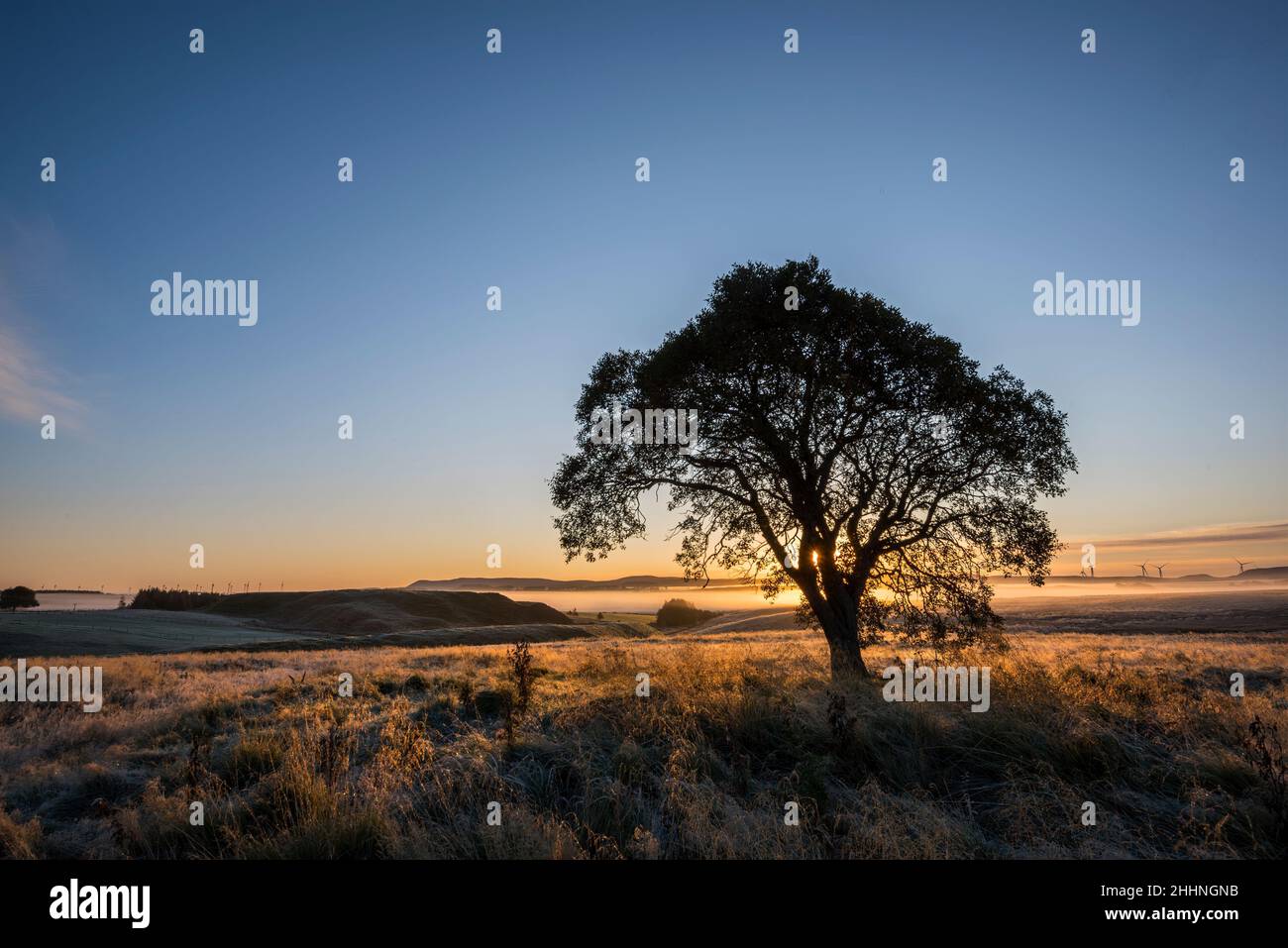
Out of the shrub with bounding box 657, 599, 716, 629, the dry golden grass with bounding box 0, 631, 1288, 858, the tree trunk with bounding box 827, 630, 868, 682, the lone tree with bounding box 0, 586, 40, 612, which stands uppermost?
the dry golden grass with bounding box 0, 631, 1288, 858

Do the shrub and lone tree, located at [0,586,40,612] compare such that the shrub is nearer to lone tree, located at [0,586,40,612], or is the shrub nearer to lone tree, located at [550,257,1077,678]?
lone tree, located at [550,257,1077,678]

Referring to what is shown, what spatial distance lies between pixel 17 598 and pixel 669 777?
112 meters

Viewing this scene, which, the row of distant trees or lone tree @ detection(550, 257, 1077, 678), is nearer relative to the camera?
lone tree @ detection(550, 257, 1077, 678)

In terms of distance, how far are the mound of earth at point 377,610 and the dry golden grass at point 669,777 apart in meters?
68.1

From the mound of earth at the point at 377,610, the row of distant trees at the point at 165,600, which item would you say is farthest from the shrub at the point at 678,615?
the row of distant trees at the point at 165,600

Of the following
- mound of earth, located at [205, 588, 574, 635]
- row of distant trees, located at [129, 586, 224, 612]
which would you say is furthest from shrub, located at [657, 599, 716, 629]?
row of distant trees, located at [129, 586, 224, 612]

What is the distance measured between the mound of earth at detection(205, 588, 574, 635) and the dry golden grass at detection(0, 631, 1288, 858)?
223 ft

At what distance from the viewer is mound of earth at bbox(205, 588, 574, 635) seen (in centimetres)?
7900

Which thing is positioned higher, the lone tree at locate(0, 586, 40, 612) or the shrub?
the lone tree at locate(0, 586, 40, 612)

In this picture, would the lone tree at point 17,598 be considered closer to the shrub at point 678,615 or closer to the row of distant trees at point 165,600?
the row of distant trees at point 165,600

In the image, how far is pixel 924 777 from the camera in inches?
284

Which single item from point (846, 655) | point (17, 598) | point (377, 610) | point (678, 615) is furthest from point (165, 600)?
point (846, 655)

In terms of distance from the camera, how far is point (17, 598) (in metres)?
81.7

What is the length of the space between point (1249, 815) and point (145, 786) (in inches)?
449
